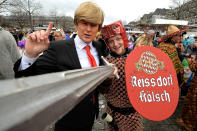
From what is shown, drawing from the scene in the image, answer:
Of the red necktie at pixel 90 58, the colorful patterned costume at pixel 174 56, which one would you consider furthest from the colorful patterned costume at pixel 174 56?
the red necktie at pixel 90 58

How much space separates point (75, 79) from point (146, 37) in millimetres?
2961

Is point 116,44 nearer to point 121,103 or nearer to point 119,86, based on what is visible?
point 119,86

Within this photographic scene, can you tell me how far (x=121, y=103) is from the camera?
154 cm

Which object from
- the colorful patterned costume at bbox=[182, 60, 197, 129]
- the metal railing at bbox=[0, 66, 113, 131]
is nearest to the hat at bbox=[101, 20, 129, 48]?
the metal railing at bbox=[0, 66, 113, 131]

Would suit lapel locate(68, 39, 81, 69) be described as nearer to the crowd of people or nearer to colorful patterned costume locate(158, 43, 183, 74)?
the crowd of people

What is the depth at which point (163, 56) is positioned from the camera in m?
1.44

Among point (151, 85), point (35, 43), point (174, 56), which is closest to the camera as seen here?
point (35, 43)

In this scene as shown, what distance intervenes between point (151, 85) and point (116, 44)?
654 mm

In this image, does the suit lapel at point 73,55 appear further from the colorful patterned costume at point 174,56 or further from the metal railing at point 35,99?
the colorful patterned costume at point 174,56

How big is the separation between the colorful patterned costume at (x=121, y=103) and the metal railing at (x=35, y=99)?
3.28 ft

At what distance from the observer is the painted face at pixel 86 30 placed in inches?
48.6

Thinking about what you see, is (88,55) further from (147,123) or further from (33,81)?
(147,123)

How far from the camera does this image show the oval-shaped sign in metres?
1.24

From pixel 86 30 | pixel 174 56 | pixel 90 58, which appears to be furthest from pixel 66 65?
pixel 174 56
